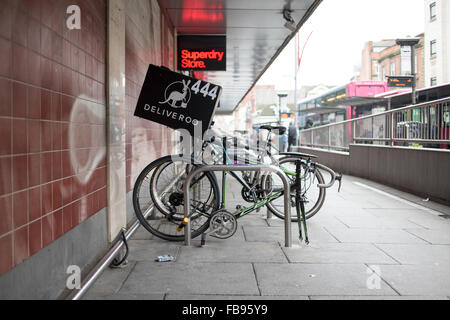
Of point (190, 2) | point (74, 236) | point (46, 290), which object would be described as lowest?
point (46, 290)

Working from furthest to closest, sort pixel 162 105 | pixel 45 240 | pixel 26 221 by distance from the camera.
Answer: pixel 162 105
pixel 45 240
pixel 26 221

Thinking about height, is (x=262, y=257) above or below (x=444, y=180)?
below

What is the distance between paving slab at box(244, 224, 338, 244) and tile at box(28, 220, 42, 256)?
8.10 ft

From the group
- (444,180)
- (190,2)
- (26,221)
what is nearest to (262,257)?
(26,221)

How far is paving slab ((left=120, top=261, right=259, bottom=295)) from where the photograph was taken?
3082 mm

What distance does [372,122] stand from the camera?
10.9 metres

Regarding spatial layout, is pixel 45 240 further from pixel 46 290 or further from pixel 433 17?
pixel 433 17

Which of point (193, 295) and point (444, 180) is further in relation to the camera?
point (444, 180)

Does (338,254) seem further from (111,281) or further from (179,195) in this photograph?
(111,281)

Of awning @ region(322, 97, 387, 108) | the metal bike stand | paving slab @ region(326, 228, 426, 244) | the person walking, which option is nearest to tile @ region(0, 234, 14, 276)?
the metal bike stand

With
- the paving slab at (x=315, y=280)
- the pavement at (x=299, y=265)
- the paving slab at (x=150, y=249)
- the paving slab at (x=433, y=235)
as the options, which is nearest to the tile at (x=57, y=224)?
the pavement at (x=299, y=265)

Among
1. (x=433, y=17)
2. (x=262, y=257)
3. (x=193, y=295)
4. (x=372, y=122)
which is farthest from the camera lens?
(x=433, y=17)

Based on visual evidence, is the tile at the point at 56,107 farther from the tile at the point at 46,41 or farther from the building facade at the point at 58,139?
the tile at the point at 46,41

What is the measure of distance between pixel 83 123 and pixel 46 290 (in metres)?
1.29
